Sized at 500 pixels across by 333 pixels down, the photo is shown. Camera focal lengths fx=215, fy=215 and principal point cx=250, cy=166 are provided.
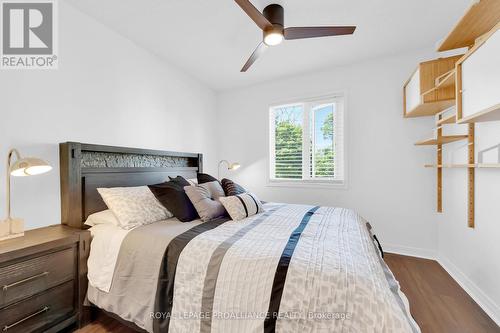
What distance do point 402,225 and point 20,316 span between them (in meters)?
3.69

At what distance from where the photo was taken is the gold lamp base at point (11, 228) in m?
1.40

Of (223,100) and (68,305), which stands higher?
(223,100)

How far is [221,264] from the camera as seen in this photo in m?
1.22

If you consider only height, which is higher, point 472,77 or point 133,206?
point 472,77

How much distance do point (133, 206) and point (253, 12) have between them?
1781mm

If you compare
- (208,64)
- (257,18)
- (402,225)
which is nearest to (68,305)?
(257,18)

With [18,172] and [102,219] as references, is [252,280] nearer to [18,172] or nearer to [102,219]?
[102,219]

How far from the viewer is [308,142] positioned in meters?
3.37

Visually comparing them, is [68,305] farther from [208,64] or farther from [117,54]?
[208,64]

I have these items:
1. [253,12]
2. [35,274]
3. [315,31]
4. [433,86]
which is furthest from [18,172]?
[433,86]

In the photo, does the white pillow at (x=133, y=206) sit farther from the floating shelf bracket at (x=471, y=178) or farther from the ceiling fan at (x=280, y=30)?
the floating shelf bracket at (x=471, y=178)

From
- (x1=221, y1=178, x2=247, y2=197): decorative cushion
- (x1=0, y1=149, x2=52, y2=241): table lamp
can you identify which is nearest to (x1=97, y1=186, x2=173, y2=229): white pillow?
(x1=0, y1=149, x2=52, y2=241): table lamp

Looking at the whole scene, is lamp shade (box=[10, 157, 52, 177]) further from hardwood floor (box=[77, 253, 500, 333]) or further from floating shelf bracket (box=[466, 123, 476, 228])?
floating shelf bracket (box=[466, 123, 476, 228])

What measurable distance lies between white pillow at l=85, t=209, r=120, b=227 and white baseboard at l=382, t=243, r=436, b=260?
3.19m
